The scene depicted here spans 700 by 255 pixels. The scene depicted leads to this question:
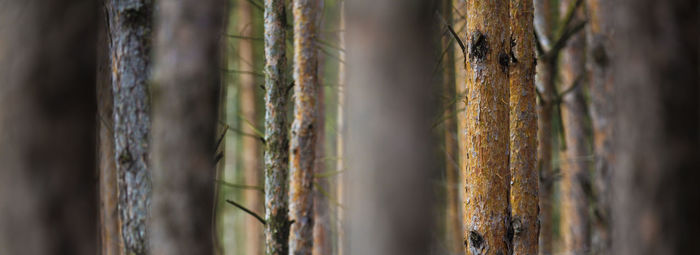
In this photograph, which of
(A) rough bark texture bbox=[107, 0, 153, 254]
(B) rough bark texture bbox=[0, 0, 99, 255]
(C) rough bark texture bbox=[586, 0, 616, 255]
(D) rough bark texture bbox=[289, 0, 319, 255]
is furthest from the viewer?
(C) rough bark texture bbox=[586, 0, 616, 255]

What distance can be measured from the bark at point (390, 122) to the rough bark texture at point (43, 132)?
1382mm

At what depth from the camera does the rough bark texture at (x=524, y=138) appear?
5473 millimetres

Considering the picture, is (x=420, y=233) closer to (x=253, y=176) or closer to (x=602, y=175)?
(x=602, y=175)

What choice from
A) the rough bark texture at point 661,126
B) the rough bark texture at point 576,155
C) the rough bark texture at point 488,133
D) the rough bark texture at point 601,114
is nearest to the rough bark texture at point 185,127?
the rough bark texture at point 661,126

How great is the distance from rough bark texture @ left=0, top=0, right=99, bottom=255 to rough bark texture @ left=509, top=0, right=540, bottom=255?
135 inches

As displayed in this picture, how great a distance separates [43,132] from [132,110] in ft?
9.51

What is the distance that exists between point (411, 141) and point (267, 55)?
415 cm

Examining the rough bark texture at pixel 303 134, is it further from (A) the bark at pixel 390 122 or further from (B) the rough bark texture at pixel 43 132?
(A) the bark at pixel 390 122

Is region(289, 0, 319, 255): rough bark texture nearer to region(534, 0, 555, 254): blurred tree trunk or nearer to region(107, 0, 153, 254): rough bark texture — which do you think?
region(107, 0, 153, 254): rough bark texture

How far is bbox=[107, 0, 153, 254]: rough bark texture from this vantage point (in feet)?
19.0

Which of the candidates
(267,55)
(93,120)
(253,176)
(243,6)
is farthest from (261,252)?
(93,120)

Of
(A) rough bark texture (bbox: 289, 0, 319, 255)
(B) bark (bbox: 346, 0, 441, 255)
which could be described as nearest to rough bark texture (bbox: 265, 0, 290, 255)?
(A) rough bark texture (bbox: 289, 0, 319, 255)

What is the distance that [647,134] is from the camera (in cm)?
283

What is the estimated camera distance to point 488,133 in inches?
191
